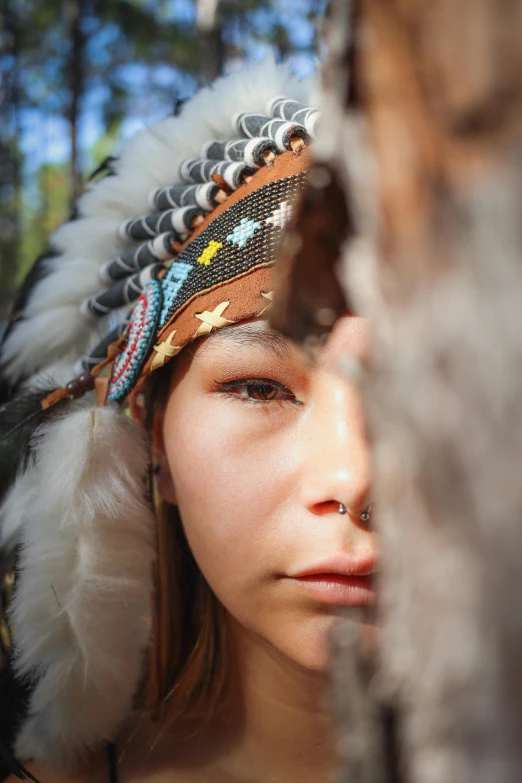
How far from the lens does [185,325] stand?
52.7 inches

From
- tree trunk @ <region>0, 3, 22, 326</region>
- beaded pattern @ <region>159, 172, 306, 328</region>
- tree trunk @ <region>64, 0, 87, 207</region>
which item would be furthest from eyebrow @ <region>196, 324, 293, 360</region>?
tree trunk @ <region>0, 3, 22, 326</region>

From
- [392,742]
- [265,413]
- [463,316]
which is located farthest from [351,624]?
[265,413]

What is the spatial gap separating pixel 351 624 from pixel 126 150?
1.54 meters

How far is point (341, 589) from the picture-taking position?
1102 mm

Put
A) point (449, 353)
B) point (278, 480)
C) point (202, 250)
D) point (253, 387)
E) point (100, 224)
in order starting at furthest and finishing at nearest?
1. point (100, 224)
2. point (202, 250)
3. point (253, 387)
4. point (278, 480)
5. point (449, 353)

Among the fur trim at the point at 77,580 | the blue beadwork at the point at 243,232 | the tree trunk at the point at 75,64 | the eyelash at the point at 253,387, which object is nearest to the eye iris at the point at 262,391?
the eyelash at the point at 253,387

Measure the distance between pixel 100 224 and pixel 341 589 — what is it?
1118 mm

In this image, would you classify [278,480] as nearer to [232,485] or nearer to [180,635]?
[232,485]

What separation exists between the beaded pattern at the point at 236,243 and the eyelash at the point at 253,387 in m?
0.20

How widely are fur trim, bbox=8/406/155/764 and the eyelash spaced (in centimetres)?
35

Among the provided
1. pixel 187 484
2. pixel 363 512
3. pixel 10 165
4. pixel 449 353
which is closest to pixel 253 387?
pixel 187 484

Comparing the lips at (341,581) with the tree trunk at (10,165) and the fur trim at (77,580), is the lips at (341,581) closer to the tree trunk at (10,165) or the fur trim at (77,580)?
the fur trim at (77,580)

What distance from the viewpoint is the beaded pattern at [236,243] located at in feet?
4.09

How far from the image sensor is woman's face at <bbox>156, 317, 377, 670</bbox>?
107 cm
